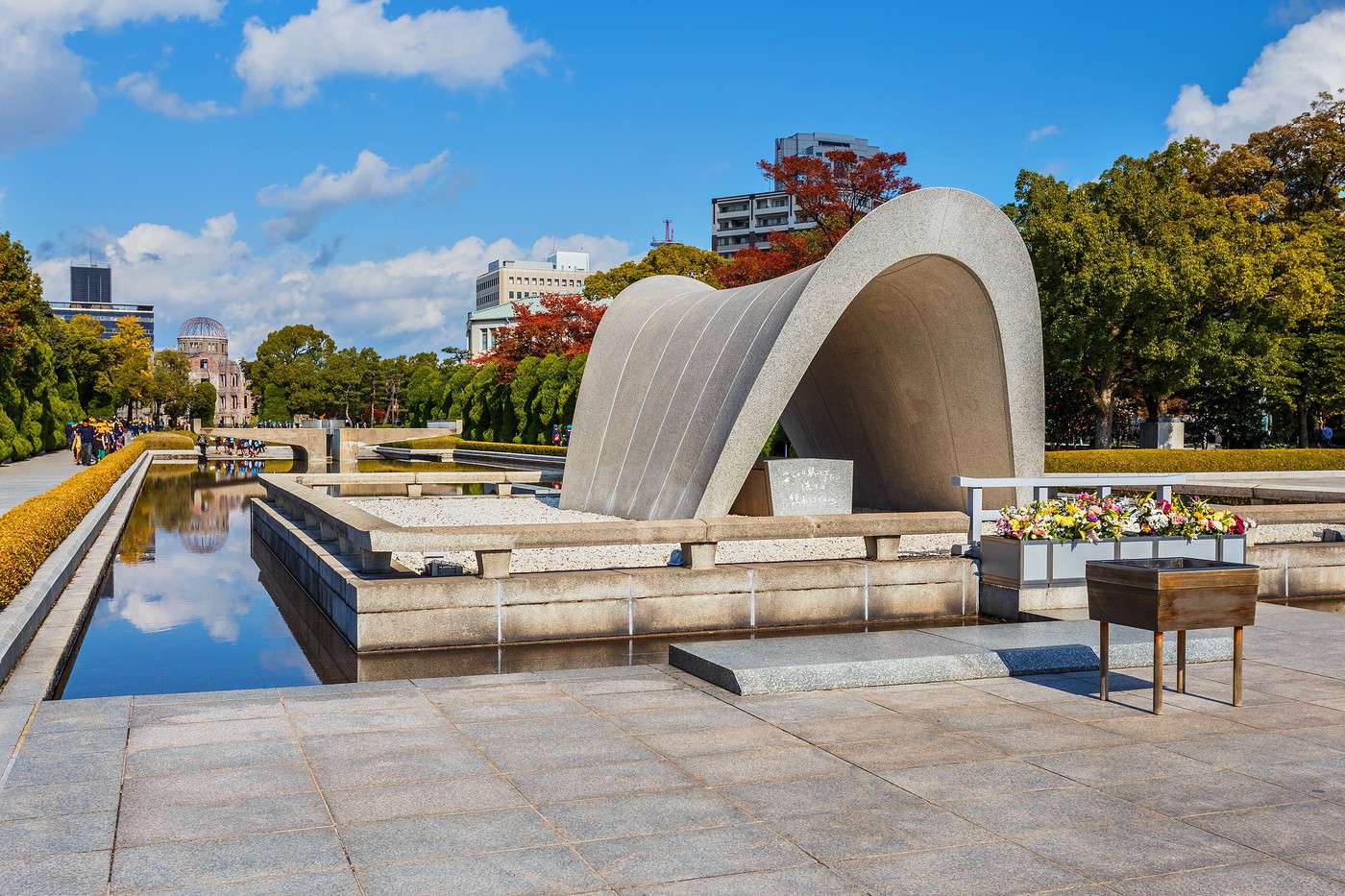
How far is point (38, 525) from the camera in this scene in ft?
37.1

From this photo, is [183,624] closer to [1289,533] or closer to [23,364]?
[1289,533]

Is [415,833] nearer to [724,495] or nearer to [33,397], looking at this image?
[724,495]

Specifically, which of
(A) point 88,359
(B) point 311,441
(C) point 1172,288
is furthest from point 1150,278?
(A) point 88,359

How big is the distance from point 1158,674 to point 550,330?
→ 150ft

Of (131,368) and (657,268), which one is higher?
(657,268)

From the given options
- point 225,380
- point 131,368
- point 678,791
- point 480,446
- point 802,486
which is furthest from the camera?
point 225,380

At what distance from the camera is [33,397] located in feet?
132

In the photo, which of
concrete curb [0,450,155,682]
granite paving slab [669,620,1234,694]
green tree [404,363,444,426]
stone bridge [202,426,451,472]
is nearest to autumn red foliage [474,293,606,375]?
stone bridge [202,426,451,472]

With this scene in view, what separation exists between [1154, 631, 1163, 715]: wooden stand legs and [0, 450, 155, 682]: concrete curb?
21.2ft

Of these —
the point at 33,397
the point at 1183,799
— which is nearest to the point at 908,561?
the point at 1183,799

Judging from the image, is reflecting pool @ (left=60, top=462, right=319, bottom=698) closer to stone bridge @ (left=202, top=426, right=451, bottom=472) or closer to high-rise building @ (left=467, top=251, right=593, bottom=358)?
stone bridge @ (left=202, top=426, right=451, bottom=472)

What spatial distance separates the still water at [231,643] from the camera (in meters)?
8.02

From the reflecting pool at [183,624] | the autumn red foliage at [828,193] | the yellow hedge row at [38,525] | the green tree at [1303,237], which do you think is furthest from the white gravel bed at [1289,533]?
the autumn red foliage at [828,193]

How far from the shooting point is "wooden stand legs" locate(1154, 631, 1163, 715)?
5.52 meters
